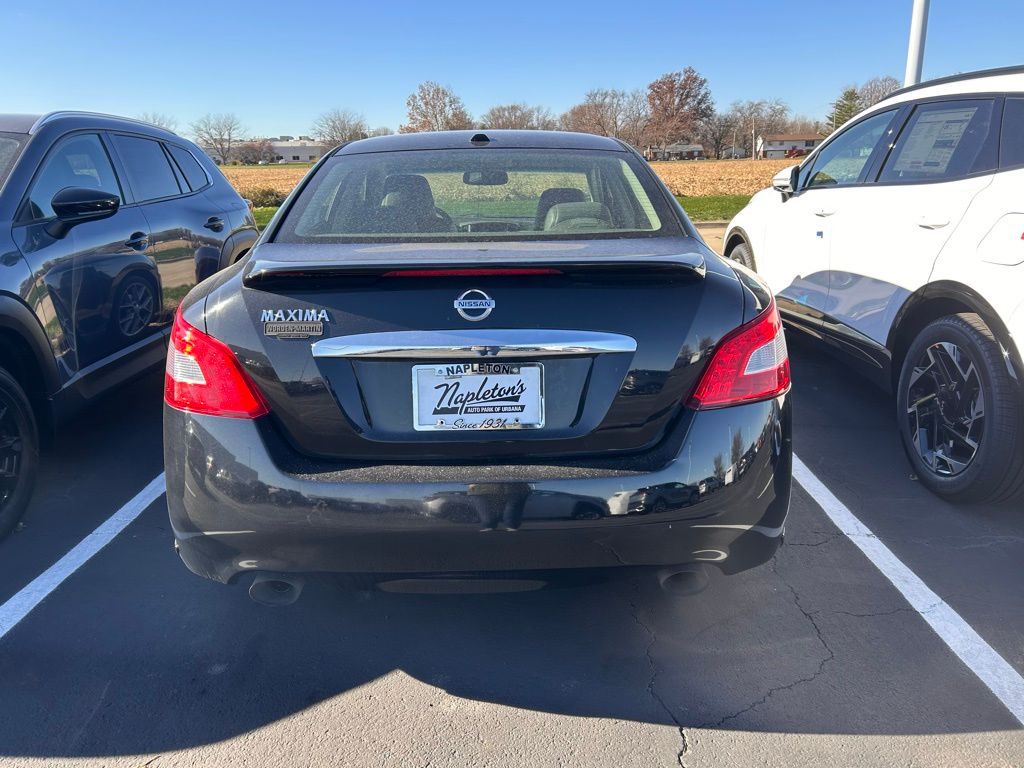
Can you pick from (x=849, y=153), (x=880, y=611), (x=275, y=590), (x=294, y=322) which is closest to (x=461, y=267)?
(x=294, y=322)

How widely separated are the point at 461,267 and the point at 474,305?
0.12m

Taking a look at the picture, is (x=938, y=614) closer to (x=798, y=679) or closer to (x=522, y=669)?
(x=798, y=679)

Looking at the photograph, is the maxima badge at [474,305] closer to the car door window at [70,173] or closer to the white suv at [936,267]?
the white suv at [936,267]

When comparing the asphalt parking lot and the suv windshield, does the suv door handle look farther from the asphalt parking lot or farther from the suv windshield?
the asphalt parking lot

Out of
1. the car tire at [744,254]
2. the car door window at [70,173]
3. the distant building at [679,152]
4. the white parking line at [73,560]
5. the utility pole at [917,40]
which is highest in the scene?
the utility pole at [917,40]

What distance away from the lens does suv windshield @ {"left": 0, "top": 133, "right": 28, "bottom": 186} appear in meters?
3.93

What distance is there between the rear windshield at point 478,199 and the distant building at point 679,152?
103m

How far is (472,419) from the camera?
2.24 m

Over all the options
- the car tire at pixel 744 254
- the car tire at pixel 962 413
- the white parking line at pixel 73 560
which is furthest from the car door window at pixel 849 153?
the white parking line at pixel 73 560

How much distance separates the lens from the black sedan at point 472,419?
7.27 feet

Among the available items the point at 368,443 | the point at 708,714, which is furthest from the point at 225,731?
the point at 708,714

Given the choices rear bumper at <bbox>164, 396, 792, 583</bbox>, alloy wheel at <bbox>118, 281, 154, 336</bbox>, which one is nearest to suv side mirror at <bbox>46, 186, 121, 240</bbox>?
alloy wheel at <bbox>118, 281, 154, 336</bbox>

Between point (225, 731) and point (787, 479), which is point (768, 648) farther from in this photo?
point (225, 731)

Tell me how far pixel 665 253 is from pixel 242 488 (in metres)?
1.37
